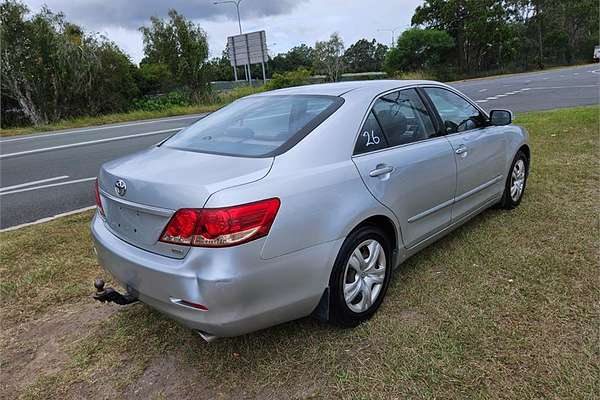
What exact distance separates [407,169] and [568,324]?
1.31 m

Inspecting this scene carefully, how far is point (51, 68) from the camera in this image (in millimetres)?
20109

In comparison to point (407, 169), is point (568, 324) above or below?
below

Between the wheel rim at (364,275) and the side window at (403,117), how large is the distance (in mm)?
741

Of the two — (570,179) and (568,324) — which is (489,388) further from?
(570,179)

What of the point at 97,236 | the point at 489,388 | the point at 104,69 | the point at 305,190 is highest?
the point at 104,69

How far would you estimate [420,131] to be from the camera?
131 inches

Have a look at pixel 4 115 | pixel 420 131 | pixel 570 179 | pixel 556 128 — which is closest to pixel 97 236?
pixel 420 131

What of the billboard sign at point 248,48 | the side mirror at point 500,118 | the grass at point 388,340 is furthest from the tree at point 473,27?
the grass at point 388,340

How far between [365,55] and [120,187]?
95303 mm

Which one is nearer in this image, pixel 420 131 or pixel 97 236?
pixel 97 236

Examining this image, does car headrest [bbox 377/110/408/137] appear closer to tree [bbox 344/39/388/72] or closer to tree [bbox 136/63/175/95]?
tree [bbox 136/63/175/95]

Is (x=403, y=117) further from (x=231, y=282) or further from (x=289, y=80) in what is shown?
(x=289, y=80)

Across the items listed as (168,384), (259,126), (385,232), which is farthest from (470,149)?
(168,384)

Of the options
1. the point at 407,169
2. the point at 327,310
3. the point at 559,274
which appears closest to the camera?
the point at 327,310
